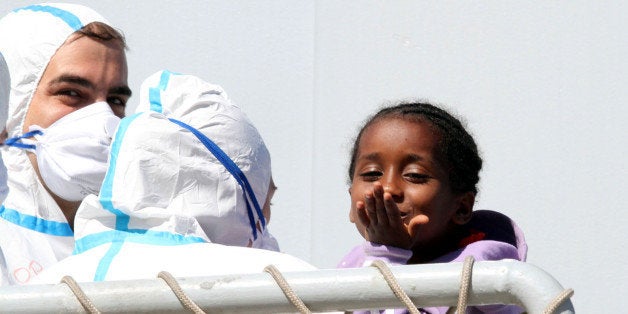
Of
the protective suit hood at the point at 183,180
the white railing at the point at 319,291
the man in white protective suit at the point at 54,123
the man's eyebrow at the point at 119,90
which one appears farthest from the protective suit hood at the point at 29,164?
the white railing at the point at 319,291

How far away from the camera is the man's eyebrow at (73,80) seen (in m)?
2.94

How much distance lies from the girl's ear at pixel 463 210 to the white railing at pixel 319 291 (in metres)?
0.65

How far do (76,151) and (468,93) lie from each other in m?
1.13

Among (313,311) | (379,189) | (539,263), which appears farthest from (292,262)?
(539,263)

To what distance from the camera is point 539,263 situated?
325 cm

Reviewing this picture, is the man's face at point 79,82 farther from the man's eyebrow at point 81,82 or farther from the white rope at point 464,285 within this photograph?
the white rope at point 464,285

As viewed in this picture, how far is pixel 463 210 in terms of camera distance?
2.08m

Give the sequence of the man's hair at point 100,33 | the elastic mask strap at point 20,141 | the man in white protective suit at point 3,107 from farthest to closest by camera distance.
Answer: the man's hair at point 100,33, the elastic mask strap at point 20,141, the man in white protective suit at point 3,107

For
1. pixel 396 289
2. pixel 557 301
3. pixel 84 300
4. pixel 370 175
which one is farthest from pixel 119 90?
pixel 557 301

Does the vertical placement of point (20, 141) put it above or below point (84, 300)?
below

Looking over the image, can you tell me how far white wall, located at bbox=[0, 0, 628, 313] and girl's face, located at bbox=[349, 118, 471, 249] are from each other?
4.07ft

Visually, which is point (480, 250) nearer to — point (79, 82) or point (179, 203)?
point (179, 203)

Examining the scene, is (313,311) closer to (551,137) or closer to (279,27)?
(551,137)

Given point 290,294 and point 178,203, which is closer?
point 290,294
